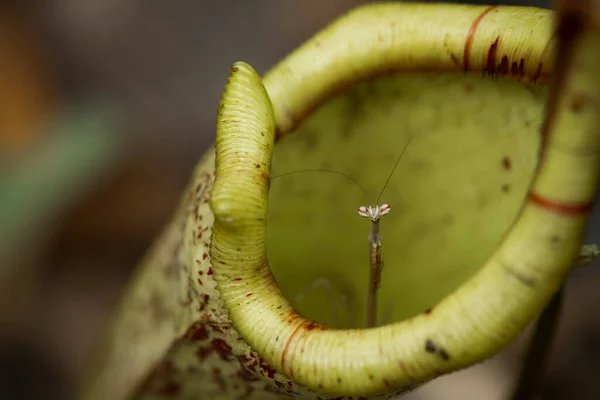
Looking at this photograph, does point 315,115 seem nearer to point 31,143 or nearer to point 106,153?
point 106,153

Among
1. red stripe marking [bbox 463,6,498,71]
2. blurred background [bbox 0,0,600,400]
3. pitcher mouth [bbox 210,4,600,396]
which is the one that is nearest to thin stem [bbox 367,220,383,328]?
pitcher mouth [bbox 210,4,600,396]

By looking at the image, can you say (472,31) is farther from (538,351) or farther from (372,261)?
(538,351)

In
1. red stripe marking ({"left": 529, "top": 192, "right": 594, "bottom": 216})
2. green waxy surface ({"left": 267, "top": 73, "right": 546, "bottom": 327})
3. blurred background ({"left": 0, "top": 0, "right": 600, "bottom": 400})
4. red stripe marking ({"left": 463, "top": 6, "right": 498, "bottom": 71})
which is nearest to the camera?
red stripe marking ({"left": 529, "top": 192, "right": 594, "bottom": 216})

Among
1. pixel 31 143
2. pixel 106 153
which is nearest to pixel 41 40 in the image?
pixel 31 143

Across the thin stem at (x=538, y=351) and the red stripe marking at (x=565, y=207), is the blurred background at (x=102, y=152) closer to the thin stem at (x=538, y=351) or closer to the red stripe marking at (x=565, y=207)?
the thin stem at (x=538, y=351)

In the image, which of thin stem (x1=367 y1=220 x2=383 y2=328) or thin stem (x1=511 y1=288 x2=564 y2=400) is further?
thin stem (x1=511 y1=288 x2=564 y2=400)

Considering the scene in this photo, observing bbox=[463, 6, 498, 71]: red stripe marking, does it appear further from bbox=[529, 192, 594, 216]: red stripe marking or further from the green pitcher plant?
bbox=[529, 192, 594, 216]: red stripe marking

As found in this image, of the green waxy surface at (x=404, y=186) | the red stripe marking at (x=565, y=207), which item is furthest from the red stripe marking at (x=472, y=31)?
the red stripe marking at (x=565, y=207)
